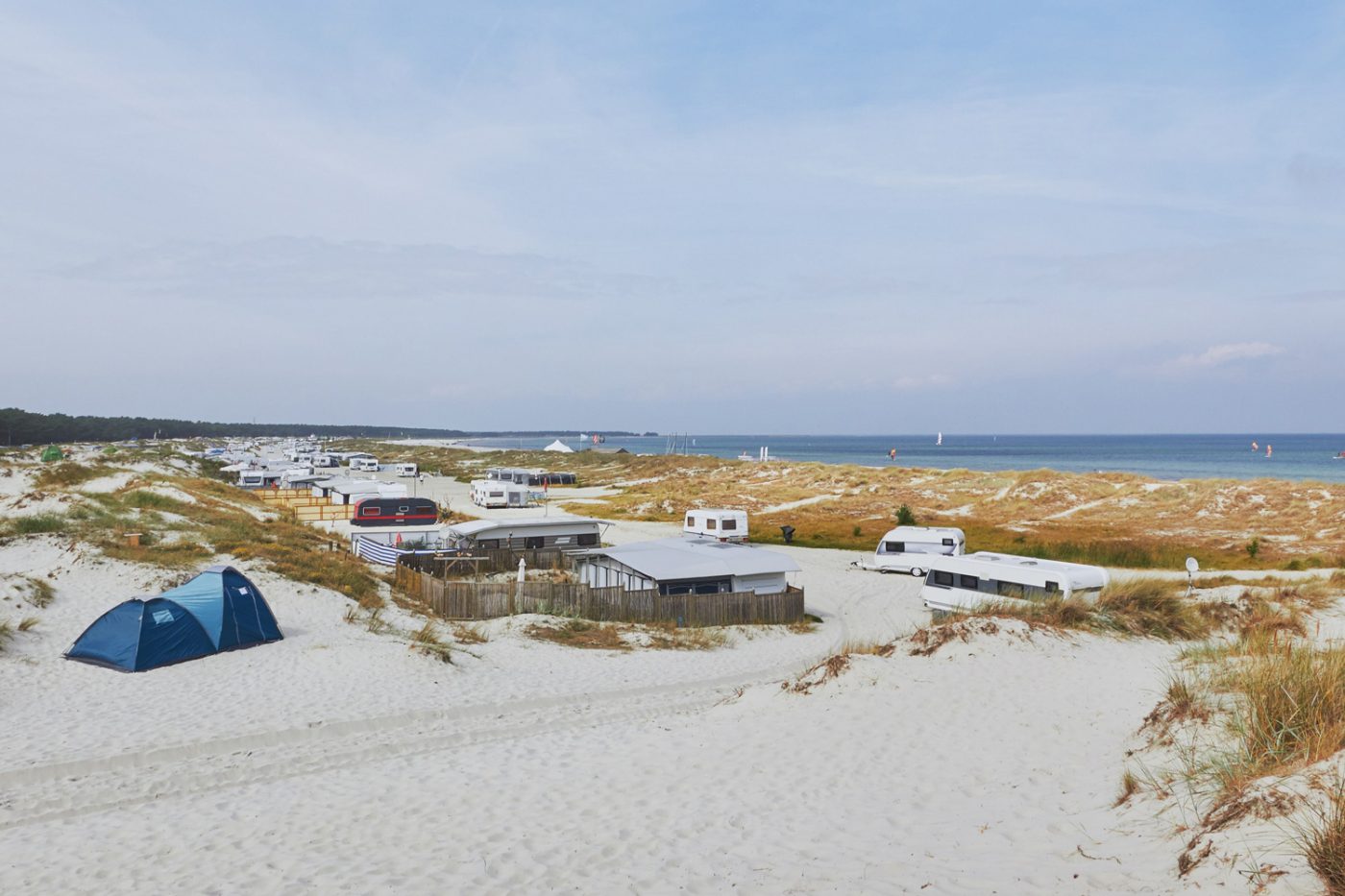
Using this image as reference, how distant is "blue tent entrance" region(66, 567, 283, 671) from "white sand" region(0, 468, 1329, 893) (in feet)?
1.49

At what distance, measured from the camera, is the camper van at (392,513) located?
44688 mm

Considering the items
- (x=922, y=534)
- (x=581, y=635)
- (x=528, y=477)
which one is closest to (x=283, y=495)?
(x=528, y=477)

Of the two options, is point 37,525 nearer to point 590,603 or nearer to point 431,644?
point 431,644

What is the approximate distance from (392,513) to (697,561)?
26886 millimetres

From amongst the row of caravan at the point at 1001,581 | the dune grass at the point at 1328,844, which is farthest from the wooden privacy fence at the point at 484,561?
the dune grass at the point at 1328,844

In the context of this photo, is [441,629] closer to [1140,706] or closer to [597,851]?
[597,851]

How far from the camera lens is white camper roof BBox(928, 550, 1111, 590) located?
70.2ft

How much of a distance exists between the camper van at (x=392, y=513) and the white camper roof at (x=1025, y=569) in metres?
30.7

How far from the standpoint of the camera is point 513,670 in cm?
1742

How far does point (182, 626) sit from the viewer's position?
16906 mm

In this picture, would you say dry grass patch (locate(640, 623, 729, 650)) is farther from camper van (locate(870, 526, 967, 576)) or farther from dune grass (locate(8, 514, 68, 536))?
dune grass (locate(8, 514, 68, 536))

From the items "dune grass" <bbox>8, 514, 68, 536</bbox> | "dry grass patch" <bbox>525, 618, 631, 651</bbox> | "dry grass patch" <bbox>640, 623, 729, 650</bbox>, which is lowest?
"dry grass patch" <bbox>640, 623, 729, 650</bbox>

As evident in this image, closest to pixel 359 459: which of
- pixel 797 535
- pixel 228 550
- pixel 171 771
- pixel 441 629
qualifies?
pixel 797 535

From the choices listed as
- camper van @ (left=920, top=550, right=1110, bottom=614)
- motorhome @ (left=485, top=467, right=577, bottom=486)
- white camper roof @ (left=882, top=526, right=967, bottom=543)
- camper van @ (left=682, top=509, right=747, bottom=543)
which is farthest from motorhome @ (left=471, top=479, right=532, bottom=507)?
camper van @ (left=920, top=550, right=1110, bottom=614)
